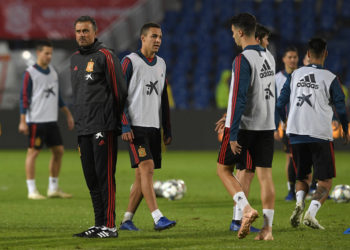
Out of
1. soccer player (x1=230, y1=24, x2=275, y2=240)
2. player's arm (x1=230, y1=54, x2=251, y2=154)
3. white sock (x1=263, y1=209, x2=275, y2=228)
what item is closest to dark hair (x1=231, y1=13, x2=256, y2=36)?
soccer player (x1=230, y1=24, x2=275, y2=240)

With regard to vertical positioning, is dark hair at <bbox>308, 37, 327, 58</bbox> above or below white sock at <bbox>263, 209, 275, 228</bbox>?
above

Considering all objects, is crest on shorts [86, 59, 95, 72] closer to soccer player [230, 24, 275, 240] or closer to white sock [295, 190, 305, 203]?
soccer player [230, 24, 275, 240]

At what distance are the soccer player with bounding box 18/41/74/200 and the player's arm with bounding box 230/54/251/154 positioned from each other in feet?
17.3

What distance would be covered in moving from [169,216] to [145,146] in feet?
6.12

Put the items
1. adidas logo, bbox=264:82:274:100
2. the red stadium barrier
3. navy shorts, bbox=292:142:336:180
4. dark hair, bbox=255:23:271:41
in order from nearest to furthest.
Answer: adidas logo, bbox=264:82:274:100, dark hair, bbox=255:23:271:41, navy shorts, bbox=292:142:336:180, the red stadium barrier

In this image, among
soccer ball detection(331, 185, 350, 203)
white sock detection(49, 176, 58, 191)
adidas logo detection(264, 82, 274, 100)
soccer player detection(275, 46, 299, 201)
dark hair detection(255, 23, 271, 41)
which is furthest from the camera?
white sock detection(49, 176, 58, 191)

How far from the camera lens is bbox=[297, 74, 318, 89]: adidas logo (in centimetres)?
828

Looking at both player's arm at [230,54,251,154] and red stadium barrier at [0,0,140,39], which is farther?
red stadium barrier at [0,0,140,39]

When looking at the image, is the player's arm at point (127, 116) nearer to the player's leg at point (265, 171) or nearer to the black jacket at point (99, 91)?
the black jacket at point (99, 91)

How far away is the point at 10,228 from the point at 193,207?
10.0 ft

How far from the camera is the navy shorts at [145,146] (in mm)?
7855

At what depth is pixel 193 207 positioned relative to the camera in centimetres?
1053

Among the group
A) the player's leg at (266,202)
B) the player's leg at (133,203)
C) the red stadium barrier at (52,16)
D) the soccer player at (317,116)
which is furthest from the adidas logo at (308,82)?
the red stadium barrier at (52,16)

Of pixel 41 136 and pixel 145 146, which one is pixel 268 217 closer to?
pixel 145 146
